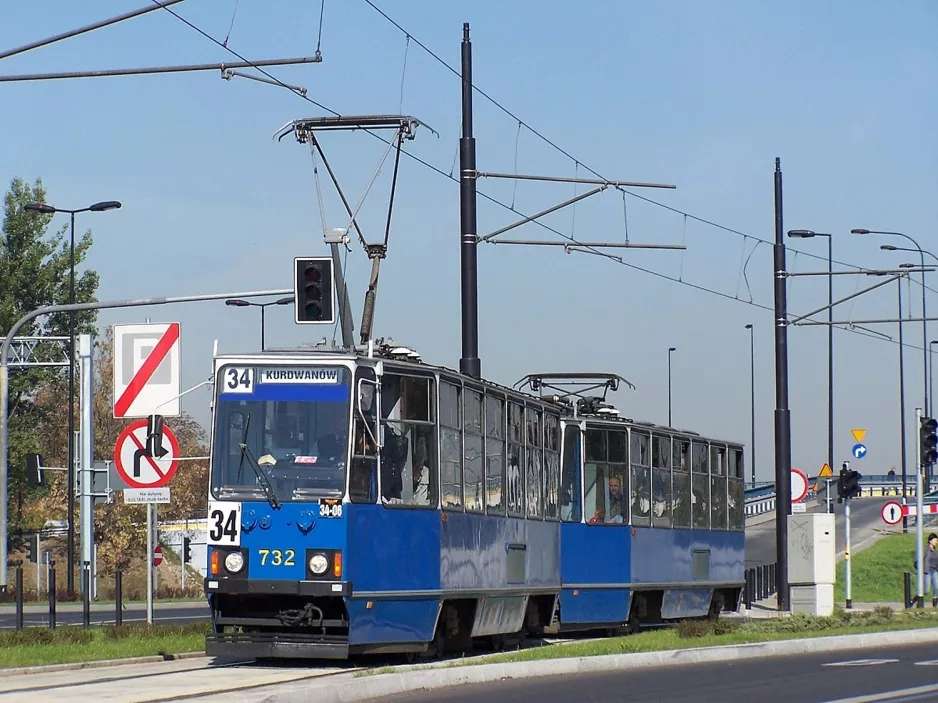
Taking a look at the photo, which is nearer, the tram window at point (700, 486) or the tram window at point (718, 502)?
the tram window at point (700, 486)

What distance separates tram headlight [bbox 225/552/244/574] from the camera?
54.6 feet

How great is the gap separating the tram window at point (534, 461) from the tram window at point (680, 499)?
5.58 meters

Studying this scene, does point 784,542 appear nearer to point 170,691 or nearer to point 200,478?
point 170,691

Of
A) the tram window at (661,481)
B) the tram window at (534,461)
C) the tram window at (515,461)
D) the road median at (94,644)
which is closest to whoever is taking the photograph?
the road median at (94,644)

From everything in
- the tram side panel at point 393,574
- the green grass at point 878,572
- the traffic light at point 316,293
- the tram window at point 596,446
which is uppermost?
the traffic light at point 316,293

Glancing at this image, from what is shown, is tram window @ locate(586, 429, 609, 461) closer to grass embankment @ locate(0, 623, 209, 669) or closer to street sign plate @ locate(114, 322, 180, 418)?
grass embankment @ locate(0, 623, 209, 669)

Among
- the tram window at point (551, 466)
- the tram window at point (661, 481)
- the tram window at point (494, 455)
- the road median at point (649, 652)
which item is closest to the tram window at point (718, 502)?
the tram window at point (661, 481)

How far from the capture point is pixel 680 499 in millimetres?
27844

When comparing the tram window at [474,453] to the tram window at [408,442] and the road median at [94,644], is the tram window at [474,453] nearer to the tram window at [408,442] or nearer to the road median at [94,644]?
the tram window at [408,442]

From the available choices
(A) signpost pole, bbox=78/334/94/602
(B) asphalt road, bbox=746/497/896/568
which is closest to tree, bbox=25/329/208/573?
(B) asphalt road, bbox=746/497/896/568

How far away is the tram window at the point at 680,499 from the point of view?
27500mm

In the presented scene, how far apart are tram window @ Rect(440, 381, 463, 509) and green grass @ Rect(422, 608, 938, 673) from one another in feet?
5.82

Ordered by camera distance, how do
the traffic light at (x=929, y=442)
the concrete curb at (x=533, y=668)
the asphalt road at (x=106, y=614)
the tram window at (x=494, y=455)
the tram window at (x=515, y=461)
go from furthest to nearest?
the traffic light at (x=929, y=442) → the asphalt road at (x=106, y=614) → the tram window at (x=515, y=461) → the tram window at (x=494, y=455) → the concrete curb at (x=533, y=668)

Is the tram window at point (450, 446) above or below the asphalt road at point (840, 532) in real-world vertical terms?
above
